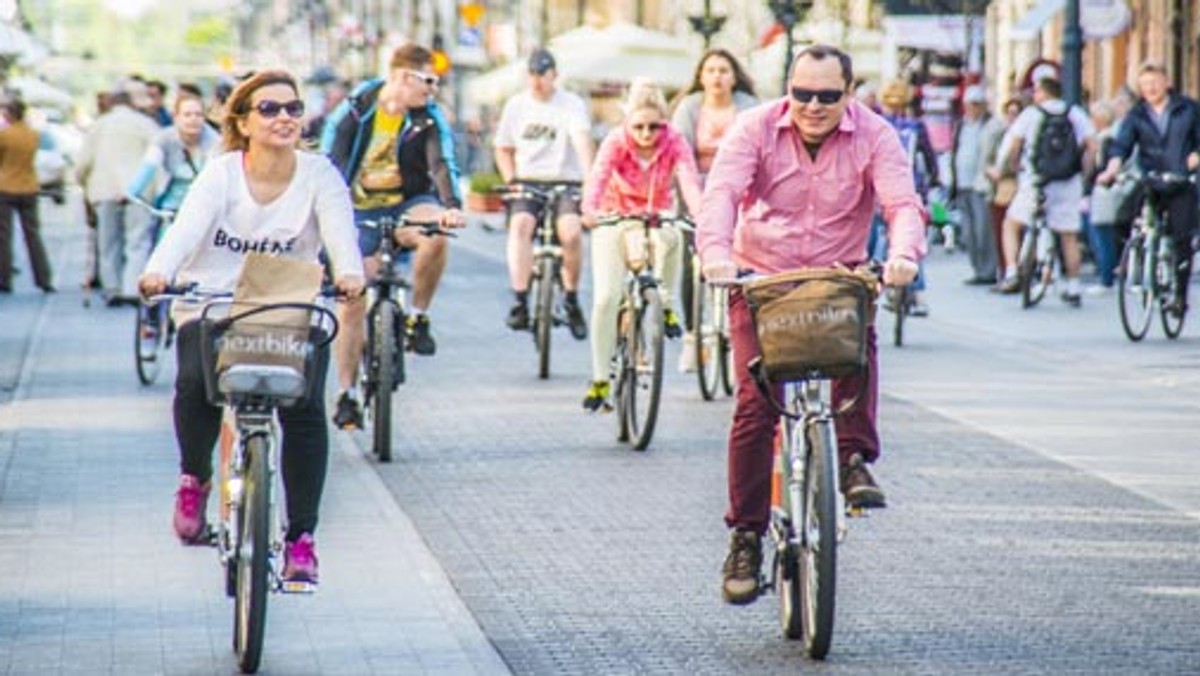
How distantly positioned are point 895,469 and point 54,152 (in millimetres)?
28670

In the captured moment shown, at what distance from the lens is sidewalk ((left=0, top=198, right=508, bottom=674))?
8.57 m

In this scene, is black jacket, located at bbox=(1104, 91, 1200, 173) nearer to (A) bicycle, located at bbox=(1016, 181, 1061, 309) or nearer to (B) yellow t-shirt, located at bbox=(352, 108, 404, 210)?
(A) bicycle, located at bbox=(1016, 181, 1061, 309)

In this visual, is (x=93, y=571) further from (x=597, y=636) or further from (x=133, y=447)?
(x=133, y=447)

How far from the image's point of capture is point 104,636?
8828mm

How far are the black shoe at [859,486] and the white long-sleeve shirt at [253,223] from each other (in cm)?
157

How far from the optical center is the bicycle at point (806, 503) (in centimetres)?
848

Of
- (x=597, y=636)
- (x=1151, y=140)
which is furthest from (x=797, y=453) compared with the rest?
(x=1151, y=140)

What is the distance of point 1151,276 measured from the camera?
69.3 feet

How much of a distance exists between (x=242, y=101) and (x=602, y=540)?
287 centimetres

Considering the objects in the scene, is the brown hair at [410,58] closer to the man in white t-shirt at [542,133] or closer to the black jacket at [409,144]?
the black jacket at [409,144]

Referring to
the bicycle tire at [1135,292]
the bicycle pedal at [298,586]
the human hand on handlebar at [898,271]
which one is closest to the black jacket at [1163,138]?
the bicycle tire at [1135,292]

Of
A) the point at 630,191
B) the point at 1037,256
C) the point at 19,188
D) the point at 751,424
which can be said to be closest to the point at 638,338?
the point at 630,191

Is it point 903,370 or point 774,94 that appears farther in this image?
point 774,94

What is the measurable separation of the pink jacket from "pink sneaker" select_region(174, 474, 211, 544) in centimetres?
642
